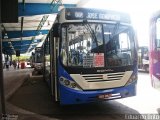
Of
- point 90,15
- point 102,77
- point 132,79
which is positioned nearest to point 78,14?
point 90,15

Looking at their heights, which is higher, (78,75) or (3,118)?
(78,75)

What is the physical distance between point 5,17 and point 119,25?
10.5 ft

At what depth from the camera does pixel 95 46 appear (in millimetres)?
8531

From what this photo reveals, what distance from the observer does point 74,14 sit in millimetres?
8547

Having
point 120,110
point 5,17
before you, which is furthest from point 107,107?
point 5,17

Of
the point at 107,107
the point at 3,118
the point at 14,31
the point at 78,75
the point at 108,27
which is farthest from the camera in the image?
the point at 14,31

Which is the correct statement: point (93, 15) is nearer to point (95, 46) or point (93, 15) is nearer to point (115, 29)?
point (115, 29)

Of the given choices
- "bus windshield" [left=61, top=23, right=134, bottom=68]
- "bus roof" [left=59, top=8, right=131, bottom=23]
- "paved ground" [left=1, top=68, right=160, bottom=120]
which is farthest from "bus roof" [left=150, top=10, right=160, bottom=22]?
"paved ground" [left=1, top=68, right=160, bottom=120]

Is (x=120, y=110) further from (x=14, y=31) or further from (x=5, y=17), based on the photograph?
(x=14, y=31)

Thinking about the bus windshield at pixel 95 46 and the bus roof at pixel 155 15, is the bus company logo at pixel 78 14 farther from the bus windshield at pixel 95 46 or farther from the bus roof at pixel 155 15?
the bus roof at pixel 155 15

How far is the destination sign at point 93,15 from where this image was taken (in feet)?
27.9

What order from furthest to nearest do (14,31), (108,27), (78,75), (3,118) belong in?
1. (14,31)
2. (108,27)
3. (78,75)
4. (3,118)

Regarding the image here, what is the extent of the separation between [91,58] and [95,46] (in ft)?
1.18

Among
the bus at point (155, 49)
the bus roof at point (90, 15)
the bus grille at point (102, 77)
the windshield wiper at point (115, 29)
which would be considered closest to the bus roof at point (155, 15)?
the bus at point (155, 49)
